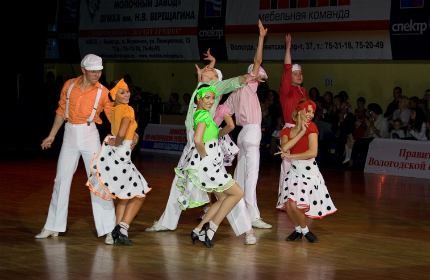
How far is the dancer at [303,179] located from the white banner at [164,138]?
9.50 m

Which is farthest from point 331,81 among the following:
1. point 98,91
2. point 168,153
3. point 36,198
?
point 98,91

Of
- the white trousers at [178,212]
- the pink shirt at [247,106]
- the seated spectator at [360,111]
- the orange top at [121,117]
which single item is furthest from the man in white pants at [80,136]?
the seated spectator at [360,111]

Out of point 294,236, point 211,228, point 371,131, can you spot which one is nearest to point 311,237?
point 294,236

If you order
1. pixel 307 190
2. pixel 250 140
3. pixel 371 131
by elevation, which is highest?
pixel 371 131

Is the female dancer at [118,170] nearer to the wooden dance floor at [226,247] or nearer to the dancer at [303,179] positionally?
the wooden dance floor at [226,247]

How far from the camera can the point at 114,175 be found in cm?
618

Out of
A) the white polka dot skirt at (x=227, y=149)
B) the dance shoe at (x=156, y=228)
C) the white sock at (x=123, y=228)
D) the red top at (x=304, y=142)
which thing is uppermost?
the red top at (x=304, y=142)

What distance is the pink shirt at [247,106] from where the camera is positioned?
24.0ft

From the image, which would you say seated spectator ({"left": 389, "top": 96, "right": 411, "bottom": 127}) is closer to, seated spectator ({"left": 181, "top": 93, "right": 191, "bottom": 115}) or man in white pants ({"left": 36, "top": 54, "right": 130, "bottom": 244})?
seated spectator ({"left": 181, "top": 93, "right": 191, "bottom": 115})

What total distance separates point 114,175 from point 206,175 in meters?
0.89

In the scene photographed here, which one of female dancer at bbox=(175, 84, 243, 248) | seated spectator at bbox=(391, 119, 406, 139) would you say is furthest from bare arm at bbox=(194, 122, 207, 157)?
seated spectator at bbox=(391, 119, 406, 139)

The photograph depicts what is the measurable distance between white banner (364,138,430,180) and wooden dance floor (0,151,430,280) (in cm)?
268

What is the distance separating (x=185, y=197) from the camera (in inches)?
246

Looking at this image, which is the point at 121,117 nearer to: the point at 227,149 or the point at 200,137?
the point at 200,137
